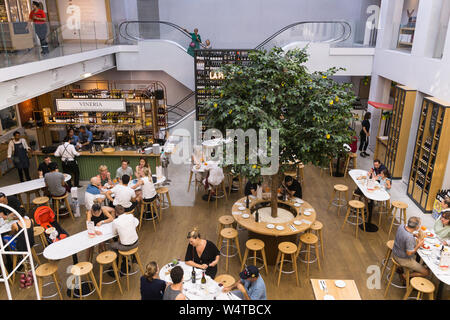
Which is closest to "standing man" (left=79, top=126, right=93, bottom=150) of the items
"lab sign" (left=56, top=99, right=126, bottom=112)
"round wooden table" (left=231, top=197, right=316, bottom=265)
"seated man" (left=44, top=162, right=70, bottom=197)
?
"lab sign" (left=56, top=99, right=126, bottom=112)

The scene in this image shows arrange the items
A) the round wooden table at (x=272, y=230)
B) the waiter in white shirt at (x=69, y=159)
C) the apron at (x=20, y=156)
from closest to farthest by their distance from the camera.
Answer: the round wooden table at (x=272, y=230), the waiter in white shirt at (x=69, y=159), the apron at (x=20, y=156)

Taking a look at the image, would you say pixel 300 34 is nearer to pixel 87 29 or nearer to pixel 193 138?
pixel 193 138

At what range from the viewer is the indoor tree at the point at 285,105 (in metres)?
5.15

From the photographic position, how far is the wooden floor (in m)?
5.68

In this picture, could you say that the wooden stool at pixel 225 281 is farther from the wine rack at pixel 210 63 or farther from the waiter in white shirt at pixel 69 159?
the wine rack at pixel 210 63

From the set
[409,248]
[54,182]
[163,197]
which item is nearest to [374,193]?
[409,248]

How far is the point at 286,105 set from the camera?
5387 mm

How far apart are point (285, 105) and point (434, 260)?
3.14 meters

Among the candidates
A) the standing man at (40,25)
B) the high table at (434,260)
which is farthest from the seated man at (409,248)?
the standing man at (40,25)

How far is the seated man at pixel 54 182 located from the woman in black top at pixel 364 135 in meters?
9.18

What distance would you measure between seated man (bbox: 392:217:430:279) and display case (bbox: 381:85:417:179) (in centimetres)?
472

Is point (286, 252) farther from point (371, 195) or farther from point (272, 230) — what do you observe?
point (371, 195)

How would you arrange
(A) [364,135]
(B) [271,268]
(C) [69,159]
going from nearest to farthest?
(B) [271,268]
(C) [69,159]
(A) [364,135]
